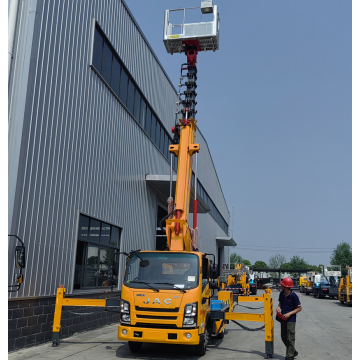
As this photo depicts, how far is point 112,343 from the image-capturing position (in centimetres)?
993

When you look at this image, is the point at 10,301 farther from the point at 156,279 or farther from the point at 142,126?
the point at 142,126

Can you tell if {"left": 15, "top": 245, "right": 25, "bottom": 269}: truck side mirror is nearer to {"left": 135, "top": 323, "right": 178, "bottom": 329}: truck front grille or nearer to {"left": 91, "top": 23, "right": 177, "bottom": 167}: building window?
{"left": 135, "top": 323, "right": 178, "bottom": 329}: truck front grille

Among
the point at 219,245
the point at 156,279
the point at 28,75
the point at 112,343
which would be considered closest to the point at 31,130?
the point at 28,75

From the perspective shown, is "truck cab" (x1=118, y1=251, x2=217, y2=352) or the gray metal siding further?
the gray metal siding

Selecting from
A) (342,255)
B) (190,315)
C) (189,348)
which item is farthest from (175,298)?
(342,255)

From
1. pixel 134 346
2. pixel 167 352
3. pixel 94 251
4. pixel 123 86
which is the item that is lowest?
pixel 167 352

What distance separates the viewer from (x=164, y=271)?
8.45 metres

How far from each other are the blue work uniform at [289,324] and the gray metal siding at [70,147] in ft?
18.6

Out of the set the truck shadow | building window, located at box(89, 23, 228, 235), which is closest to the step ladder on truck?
the truck shadow

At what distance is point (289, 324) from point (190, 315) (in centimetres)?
209

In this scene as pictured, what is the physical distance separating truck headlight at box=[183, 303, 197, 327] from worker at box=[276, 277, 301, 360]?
187 cm

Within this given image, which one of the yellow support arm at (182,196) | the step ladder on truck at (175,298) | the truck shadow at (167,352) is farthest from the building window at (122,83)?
the truck shadow at (167,352)

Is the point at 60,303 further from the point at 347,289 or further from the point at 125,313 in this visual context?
the point at 347,289

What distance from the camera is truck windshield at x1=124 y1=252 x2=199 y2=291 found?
321 inches
